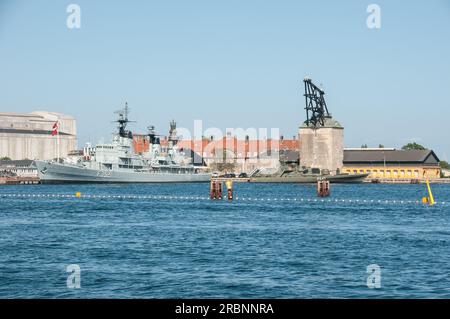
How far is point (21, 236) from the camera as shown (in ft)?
111

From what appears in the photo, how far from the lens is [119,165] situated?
12012cm

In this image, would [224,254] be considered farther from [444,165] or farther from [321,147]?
[444,165]

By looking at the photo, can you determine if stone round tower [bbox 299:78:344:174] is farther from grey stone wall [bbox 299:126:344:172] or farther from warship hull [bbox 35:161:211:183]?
warship hull [bbox 35:161:211:183]

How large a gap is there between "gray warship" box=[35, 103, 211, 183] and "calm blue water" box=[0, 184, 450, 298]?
225 feet

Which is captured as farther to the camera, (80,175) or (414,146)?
(414,146)

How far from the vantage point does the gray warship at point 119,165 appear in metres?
116

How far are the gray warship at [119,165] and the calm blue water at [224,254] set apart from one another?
68.7 metres

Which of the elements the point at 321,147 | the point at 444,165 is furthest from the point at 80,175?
the point at 444,165

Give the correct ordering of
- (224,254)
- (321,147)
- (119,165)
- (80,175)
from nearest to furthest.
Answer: (224,254), (80,175), (119,165), (321,147)

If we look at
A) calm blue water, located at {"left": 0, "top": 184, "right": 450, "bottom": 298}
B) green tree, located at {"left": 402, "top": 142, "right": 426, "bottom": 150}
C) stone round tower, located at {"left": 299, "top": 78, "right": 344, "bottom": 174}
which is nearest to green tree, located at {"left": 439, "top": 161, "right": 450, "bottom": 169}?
green tree, located at {"left": 402, "top": 142, "right": 426, "bottom": 150}

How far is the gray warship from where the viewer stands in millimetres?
115562

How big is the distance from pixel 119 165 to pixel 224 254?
94.1m

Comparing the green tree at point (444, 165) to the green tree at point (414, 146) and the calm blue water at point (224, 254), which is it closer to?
the green tree at point (414, 146)
